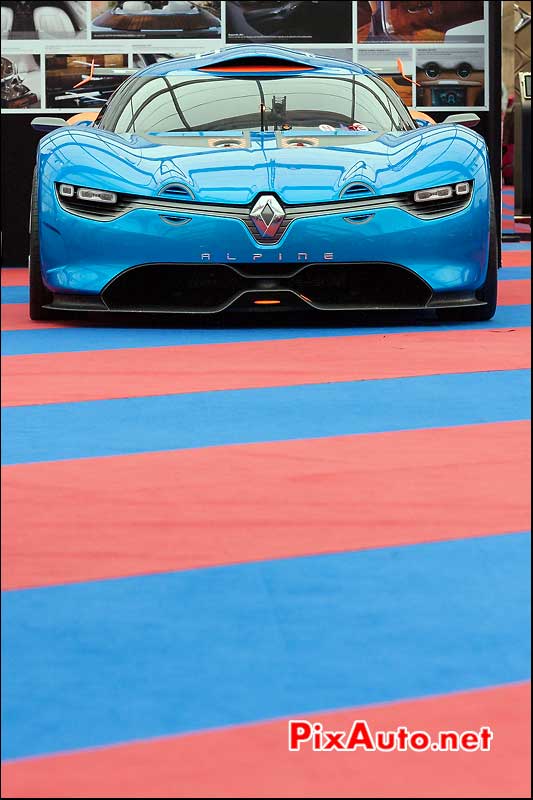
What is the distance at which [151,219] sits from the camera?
586 centimetres

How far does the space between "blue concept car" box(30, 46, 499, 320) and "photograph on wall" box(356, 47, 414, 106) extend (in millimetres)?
2925

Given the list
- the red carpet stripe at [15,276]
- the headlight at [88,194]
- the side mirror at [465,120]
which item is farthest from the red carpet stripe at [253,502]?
the red carpet stripe at [15,276]

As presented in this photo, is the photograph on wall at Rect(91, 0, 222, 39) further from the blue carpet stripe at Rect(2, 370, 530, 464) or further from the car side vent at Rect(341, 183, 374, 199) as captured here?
the blue carpet stripe at Rect(2, 370, 530, 464)

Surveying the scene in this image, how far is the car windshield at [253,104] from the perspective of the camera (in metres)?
6.75

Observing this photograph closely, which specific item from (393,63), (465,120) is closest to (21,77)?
(393,63)

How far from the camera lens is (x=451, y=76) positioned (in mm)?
9273

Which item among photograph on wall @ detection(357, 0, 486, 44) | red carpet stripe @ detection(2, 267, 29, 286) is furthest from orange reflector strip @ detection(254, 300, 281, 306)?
photograph on wall @ detection(357, 0, 486, 44)

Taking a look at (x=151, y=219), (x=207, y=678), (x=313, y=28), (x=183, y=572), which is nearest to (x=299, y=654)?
(x=207, y=678)

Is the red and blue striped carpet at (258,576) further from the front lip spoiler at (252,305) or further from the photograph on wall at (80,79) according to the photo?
the photograph on wall at (80,79)

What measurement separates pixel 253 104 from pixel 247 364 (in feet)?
6.70

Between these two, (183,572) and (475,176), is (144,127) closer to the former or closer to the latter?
(475,176)

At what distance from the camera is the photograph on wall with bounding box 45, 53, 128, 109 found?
364 inches

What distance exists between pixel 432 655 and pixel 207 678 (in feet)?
1.16

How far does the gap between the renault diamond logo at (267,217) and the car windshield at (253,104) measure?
978 millimetres
